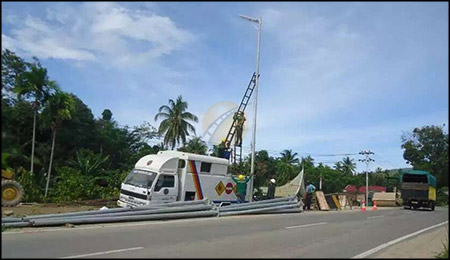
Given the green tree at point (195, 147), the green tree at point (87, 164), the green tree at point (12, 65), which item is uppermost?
the green tree at point (12, 65)

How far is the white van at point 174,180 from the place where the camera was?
1958 centimetres

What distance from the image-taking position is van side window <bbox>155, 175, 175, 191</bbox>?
773 inches

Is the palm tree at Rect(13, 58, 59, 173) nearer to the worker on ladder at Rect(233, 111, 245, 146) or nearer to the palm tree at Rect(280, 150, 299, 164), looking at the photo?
the worker on ladder at Rect(233, 111, 245, 146)

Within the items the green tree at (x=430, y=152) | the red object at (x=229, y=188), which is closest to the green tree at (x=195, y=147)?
the red object at (x=229, y=188)

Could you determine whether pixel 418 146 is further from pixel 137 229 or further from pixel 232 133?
pixel 232 133

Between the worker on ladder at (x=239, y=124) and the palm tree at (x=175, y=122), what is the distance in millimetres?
20164

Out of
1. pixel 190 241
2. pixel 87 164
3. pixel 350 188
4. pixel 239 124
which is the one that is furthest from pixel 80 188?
pixel 350 188

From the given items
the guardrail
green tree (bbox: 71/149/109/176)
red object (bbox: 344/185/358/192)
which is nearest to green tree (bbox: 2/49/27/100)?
green tree (bbox: 71/149/109/176)

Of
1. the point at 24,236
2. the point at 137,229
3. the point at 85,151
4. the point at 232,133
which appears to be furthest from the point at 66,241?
the point at 85,151

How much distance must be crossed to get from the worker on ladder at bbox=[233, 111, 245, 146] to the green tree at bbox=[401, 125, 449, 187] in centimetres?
2053

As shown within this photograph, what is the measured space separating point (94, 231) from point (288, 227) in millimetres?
7000

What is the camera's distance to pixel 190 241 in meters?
10.9

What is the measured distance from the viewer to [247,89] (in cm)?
3238

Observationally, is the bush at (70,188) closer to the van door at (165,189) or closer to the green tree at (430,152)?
the van door at (165,189)
